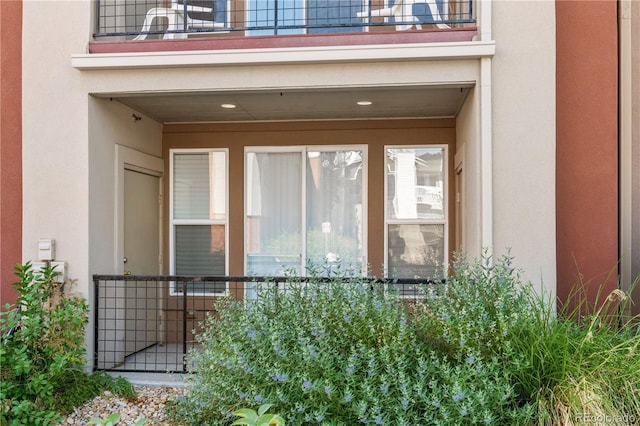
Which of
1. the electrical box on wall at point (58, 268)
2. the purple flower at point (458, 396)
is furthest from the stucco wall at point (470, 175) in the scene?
the electrical box on wall at point (58, 268)

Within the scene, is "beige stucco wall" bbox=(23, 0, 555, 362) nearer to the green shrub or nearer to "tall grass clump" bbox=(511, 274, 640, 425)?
the green shrub

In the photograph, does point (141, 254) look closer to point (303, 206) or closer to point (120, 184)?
point (120, 184)

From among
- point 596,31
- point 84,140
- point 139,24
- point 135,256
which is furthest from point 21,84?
point 596,31

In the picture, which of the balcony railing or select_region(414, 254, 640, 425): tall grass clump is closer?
select_region(414, 254, 640, 425): tall grass clump

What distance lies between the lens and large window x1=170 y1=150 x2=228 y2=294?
22.9 ft

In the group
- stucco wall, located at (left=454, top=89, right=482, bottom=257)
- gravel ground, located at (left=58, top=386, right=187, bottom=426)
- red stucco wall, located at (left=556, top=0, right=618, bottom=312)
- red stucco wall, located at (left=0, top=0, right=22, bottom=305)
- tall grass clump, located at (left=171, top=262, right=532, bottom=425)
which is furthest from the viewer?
red stucco wall, located at (left=0, top=0, right=22, bottom=305)

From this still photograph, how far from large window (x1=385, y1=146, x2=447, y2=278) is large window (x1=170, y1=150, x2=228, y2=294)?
2.22m

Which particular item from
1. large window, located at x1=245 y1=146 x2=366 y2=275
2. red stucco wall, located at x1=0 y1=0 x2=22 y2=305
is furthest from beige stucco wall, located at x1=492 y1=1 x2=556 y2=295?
red stucco wall, located at x1=0 y1=0 x2=22 y2=305

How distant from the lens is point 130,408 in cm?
470

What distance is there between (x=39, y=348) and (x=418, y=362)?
3408 mm

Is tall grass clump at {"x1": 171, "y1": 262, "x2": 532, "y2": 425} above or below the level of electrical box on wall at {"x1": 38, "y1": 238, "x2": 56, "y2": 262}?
below

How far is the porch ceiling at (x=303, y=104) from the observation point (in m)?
5.37

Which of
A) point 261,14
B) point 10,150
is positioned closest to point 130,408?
point 10,150

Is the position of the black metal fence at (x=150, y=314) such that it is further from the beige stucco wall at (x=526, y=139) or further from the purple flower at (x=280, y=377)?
the purple flower at (x=280, y=377)
